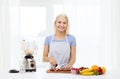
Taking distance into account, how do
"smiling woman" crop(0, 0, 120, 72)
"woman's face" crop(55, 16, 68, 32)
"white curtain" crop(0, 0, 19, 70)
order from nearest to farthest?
"woman's face" crop(55, 16, 68, 32)
"white curtain" crop(0, 0, 19, 70)
"smiling woman" crop(0, 0, 120, 72)

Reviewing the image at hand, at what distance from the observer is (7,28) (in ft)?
14.3

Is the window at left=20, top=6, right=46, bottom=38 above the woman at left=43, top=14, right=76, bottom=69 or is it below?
above

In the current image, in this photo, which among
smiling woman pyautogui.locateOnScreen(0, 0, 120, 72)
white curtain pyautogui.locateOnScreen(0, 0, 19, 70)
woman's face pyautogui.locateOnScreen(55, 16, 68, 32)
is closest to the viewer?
woman's face pyautogui.locateOnScreen(55, 16, 68, 32)

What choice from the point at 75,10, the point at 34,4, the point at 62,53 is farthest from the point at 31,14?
the point at 62,53

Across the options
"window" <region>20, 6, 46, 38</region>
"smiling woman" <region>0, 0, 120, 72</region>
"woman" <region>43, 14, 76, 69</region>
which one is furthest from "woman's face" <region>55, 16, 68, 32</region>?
"window" <region>20, 6, 46, 38</region>

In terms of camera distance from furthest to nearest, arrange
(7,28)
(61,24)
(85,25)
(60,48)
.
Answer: (85,25), (7,28), (60,48), (61,24)

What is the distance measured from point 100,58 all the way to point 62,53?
1909mm

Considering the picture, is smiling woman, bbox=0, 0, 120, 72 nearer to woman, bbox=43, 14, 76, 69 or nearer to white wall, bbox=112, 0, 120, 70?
white wall, bbox=112, 0, 120, 70

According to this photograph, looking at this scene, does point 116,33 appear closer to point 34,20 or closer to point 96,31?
point 96,31

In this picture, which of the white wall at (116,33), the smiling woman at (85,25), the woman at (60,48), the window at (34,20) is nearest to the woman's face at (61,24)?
the woman at (60,48)

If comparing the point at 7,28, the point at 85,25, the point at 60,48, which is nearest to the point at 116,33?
the point at 85,25

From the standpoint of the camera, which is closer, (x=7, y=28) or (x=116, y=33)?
(x=7, y=28)

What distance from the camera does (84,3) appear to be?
14.8 ft

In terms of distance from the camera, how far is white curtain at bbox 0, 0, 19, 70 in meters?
4.33
